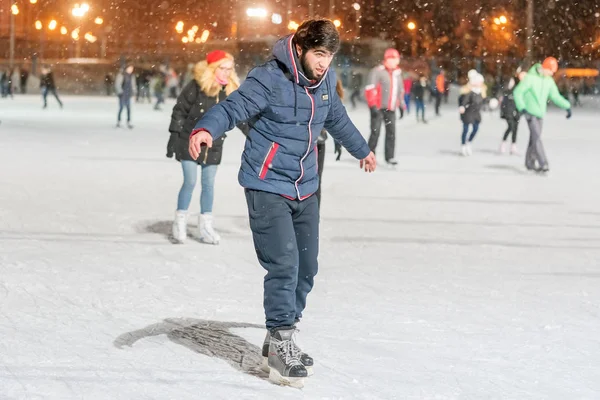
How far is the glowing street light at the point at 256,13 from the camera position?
175ft

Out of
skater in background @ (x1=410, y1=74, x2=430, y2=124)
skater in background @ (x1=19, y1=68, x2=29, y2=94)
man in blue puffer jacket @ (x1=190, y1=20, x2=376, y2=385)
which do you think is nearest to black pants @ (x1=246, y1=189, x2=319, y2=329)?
man in blue puffer jacket @ (x1=190, y1=20, x2=376, y2=385)

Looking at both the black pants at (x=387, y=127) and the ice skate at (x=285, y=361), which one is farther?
the black pants at (x=387, y=127)

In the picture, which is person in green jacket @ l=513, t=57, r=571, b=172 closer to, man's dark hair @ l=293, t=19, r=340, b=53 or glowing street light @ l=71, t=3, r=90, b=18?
man's dark hair @ l=293, t=19, r=340, b=53

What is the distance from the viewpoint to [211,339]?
4.62 metres

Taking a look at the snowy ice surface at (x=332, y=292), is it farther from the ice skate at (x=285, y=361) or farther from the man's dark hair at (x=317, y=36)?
the man's dark hair at (x=317, y=36)

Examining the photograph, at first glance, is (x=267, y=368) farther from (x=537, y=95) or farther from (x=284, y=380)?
(x=537, y=95)

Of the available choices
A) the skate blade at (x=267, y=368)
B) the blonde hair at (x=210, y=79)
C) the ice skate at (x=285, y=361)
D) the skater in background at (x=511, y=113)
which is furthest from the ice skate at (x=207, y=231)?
the skater in background at (x=511, y=113)

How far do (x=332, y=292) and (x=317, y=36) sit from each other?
7.44 ft

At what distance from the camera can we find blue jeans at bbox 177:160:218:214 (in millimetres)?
7141

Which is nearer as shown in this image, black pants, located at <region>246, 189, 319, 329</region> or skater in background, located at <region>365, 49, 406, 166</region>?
black pants, located at <region>246, 189, 319, 329</region>

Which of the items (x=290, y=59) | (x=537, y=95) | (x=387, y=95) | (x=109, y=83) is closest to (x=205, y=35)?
(x=109, y=83)

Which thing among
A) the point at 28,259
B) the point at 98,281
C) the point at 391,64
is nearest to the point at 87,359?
the point at 98,281

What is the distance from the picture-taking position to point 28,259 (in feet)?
21.4

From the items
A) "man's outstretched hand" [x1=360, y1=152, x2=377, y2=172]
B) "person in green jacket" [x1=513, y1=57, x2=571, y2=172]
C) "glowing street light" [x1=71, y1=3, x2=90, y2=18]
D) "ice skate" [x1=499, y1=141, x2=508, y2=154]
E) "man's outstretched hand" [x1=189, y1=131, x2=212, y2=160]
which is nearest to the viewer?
"man's outstretched hand" [x1=189, y1=131, x2=212, y2=160]
